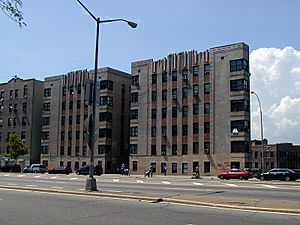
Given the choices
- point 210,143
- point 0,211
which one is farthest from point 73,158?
point 0,211

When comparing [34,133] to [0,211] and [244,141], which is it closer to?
[244,141]

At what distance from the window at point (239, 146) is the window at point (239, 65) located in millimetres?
10985

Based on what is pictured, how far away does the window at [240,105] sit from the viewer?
62219 millimetres

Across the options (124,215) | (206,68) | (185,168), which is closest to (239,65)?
(206,68)

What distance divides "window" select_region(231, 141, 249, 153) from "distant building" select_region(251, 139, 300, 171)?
5566 cm

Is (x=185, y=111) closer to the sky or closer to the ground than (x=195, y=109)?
closer to the ground

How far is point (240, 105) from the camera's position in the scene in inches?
2459

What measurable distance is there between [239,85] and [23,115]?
46.8m

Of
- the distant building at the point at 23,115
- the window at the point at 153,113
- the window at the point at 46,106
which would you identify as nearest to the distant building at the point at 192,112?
the window at the point at 153,113

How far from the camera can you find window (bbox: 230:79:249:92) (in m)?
62.7

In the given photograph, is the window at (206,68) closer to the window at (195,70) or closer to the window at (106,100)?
the window at (195,70)

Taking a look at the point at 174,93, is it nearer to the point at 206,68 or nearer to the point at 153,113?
the point at 153,113

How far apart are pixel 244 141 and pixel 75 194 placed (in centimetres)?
4483

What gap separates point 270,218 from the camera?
12.2 meters
